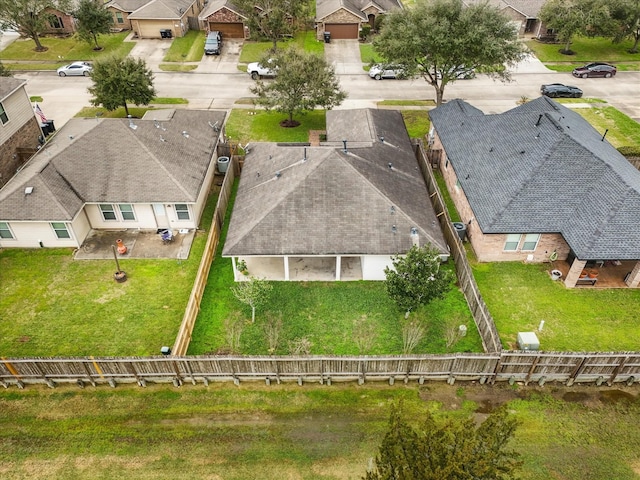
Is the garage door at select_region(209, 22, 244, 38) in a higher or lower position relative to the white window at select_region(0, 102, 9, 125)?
lower

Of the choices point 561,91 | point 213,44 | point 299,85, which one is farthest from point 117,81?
point 561,91

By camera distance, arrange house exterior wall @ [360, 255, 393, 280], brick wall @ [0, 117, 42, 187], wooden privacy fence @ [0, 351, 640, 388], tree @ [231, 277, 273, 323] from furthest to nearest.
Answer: brick wall @ [0, 117, 42, 187] → house exterior wall @ [360, 255, 393, 280] → tree @ [231, 277, 273, 323] → wooden privacy fence @ [0, 351, 640, 388]

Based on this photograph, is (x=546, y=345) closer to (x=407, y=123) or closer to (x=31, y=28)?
(x=407, y=123)

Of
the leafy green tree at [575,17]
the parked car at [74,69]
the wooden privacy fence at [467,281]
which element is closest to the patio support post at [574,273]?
the wooden privacy fence at [467,281]

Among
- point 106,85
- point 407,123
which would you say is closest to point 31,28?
point 106,85

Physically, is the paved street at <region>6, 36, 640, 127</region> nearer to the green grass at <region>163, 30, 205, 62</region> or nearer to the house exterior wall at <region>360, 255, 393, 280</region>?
the green grass at <region>163, 30, 205, 62</region>

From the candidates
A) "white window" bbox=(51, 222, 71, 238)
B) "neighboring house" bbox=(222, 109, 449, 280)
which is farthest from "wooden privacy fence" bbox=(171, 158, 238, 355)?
"white window" bbox=(51, 222, 71, 238)
